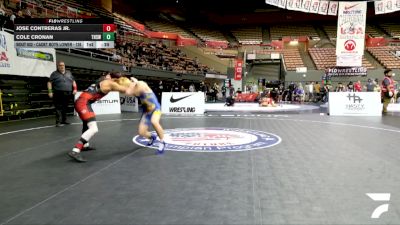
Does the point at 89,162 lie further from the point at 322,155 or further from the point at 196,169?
the point at 322,155

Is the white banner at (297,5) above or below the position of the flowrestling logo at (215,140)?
above

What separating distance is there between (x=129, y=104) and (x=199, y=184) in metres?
10.5

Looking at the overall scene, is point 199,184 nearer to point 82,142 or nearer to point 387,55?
point 82,142

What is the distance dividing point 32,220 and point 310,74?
92.5 feet

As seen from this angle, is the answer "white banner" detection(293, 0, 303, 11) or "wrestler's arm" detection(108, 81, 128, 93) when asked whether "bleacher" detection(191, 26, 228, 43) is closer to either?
"white banner" detection(293, 0, 303, 11)

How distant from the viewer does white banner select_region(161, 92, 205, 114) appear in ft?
38.7

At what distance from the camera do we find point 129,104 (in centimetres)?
1322

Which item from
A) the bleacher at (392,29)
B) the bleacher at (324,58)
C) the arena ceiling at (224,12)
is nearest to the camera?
the bleacher at (324,58)

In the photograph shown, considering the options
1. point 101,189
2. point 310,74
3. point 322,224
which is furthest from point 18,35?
point 310,74

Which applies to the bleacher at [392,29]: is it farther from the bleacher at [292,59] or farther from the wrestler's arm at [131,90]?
the wrestler's arm at [131,90]

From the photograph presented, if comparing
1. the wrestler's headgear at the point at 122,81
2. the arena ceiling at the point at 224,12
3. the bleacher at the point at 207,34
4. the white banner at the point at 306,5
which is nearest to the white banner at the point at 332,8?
the white banner at the point at 306,5

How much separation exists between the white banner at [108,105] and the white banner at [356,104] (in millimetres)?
8252

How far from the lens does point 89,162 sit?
4285mm

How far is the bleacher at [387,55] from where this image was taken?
92.8 feet
